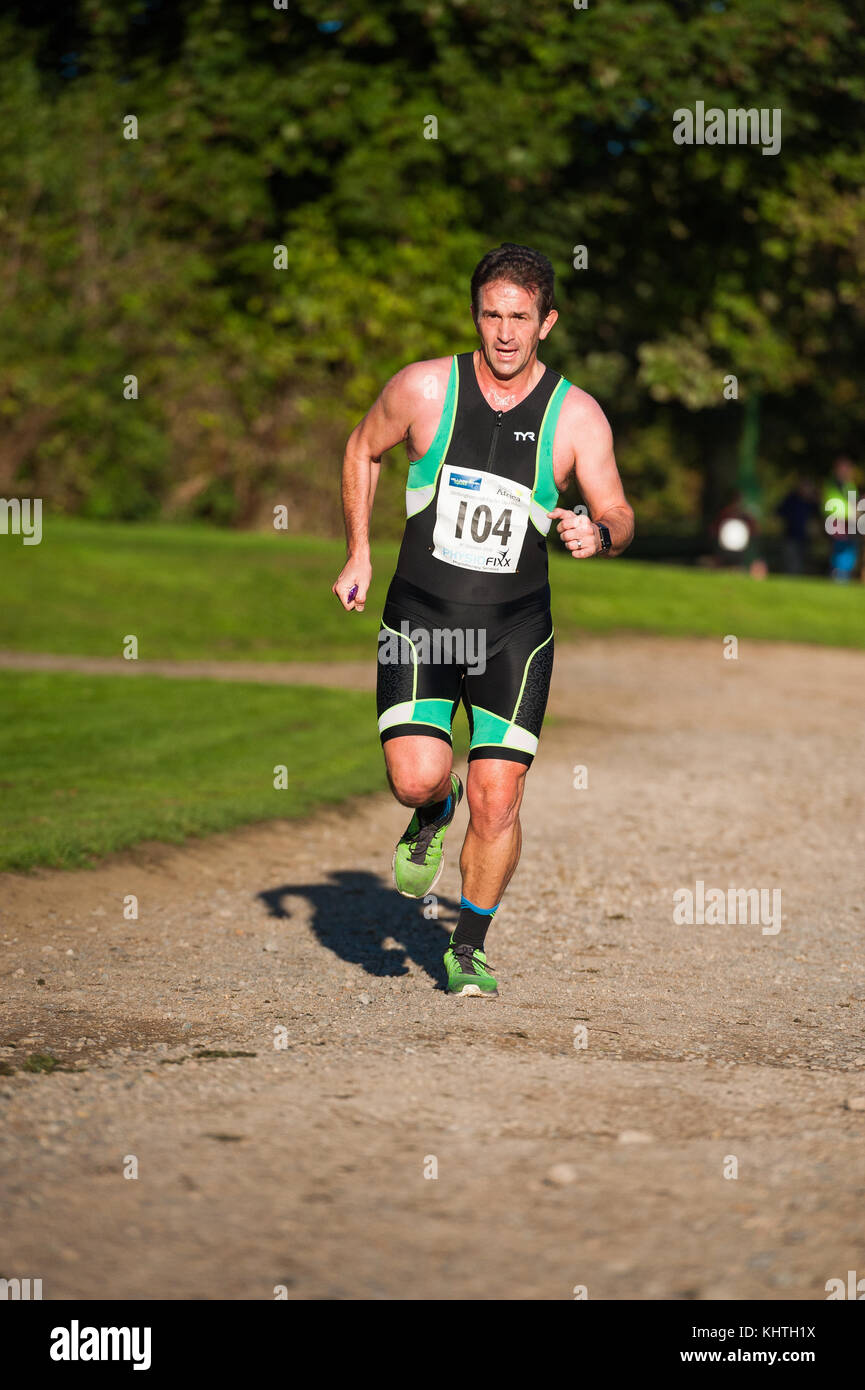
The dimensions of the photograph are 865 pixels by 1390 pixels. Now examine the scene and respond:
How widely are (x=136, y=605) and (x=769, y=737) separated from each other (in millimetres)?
8503

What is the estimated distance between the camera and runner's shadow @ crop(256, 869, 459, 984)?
6.84m

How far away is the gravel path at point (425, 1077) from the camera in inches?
142

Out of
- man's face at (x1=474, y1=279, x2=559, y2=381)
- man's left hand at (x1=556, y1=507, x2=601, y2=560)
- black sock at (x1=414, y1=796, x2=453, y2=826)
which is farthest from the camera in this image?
black sock at (x1=414, y1=796, x2=453, y2=826)

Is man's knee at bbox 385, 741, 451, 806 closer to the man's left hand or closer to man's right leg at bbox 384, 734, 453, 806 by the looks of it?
man's right leg at bbox 384, 734, 453, 806

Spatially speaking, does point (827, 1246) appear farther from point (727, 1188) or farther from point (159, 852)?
point (159, 852)

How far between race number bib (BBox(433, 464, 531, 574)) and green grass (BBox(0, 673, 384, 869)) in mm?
3302

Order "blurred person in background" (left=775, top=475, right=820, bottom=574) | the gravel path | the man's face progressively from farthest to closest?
"blurred person in background" (left=775, top=475, right=820, bottom=574) < the man's face < the gravel path

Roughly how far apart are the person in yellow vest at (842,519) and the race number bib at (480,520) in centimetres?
2416

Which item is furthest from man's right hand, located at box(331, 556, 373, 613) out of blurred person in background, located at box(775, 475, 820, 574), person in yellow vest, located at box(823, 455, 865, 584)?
blurred person in background, located at box(775, 475, 820, 574)

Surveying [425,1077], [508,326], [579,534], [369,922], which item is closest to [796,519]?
[369,922]

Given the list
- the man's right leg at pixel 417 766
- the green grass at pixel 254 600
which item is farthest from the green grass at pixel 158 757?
the green grass at pixel 254 600

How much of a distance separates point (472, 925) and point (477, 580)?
124 centimetres

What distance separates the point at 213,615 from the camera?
1945 centimetres
